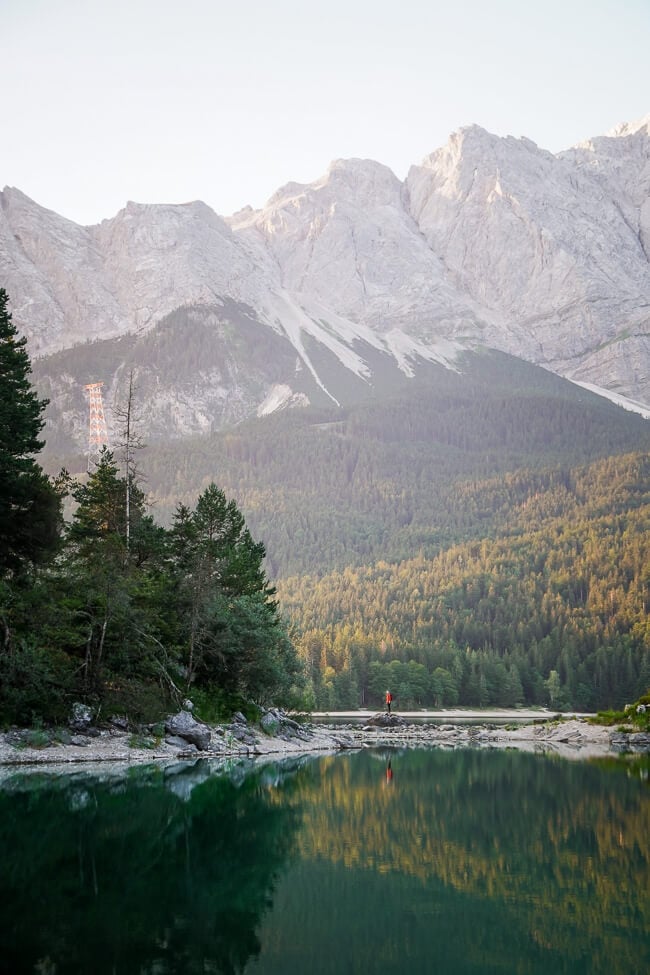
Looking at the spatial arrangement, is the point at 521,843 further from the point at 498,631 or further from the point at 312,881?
the point at 498,631

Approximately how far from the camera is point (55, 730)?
139 feet

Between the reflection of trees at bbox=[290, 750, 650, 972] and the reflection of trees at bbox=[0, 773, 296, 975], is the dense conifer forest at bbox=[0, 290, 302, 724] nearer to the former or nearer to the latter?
the reflection of trees at bbox=[290, 750, 650, 972]

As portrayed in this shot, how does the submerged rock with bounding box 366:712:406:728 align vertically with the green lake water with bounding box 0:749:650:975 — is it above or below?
below

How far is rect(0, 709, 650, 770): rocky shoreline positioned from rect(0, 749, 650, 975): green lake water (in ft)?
22.4

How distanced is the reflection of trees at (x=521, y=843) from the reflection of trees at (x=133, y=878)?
2355 mm

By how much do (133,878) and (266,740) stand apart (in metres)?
44.4

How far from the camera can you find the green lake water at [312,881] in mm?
13914

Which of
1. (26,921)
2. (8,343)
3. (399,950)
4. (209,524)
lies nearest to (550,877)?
(399,950)

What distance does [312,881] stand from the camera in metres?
18.9

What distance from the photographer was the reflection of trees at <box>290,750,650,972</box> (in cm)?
1642

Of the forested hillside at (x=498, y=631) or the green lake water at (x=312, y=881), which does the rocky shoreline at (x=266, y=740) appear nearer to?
the green lake water at (x=312, y=881)

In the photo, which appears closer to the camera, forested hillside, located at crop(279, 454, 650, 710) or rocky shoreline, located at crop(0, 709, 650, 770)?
rocky shoreline, located at crop(0, 709, 650, 770)

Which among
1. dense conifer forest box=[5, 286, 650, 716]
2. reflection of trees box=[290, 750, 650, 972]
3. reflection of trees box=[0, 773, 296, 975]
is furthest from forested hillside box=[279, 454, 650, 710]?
reflection of trees box=[0, 773, 296, 975]

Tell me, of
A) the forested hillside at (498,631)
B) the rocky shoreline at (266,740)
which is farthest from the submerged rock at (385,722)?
the forested hillside at (498,631)
